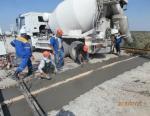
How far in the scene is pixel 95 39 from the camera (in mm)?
13242

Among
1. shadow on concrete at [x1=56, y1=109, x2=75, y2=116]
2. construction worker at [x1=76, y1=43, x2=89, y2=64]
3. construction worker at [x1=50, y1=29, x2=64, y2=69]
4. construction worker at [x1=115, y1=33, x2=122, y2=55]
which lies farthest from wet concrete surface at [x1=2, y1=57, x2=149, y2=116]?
construction worker at [x1=115, y1=33, x2=122, y2=55]

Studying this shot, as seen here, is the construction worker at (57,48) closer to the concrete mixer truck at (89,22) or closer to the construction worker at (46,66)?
the construction worker at (46,66)

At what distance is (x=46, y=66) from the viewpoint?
9680 mm

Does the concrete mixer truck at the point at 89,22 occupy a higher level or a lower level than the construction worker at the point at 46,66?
higher

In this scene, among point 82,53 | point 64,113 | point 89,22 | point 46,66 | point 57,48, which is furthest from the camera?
point 89,22

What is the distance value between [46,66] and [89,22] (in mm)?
4816

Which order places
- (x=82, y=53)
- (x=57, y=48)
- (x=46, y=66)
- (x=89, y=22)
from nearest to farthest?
1. (x=46, y=66)
2. (x=57, y=48)
3. (x=82, y=53)
4. (x=89, y=22)

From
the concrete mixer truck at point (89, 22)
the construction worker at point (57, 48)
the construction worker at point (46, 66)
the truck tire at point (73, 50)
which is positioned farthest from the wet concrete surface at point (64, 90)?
the concrete mixer truck at point (89, 22)

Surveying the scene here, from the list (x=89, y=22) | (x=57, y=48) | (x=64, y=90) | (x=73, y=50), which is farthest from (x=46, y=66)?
(x=89, y=22)

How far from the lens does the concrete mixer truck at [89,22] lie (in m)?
13.3

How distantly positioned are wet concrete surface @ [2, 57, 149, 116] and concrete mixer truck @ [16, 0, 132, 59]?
2121 mm

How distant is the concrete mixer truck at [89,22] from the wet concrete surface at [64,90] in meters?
2.12

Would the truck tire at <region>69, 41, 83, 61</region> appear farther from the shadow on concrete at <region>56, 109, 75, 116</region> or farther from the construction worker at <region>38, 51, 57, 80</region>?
the shadow on concrete at <region>56, 109, 75, 116</region>

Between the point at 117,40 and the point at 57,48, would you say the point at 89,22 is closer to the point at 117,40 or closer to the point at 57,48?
the point at 117,40
